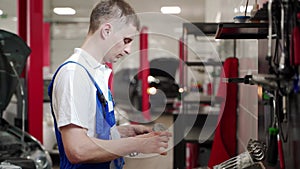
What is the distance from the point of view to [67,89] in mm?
1211

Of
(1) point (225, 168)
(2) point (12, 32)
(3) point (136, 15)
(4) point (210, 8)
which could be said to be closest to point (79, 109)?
(3) point (136, 15)

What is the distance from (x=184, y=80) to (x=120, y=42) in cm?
101

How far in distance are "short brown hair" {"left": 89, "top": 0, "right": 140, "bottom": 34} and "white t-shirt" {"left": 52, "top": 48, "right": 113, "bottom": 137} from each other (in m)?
0.12

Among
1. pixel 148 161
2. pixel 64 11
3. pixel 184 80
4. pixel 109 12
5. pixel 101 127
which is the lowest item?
pixel 148 161

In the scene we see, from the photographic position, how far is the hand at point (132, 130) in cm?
136

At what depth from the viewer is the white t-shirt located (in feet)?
3.98

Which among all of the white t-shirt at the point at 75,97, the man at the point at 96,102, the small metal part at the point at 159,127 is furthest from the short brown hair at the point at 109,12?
the small metal part at the point at 159,127

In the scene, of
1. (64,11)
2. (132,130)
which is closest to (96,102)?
(132,130)

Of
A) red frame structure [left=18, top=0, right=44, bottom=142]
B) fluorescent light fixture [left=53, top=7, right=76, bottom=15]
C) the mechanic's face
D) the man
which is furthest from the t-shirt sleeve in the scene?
red frame structure [left=18, top=0, right=44, bottom=142]

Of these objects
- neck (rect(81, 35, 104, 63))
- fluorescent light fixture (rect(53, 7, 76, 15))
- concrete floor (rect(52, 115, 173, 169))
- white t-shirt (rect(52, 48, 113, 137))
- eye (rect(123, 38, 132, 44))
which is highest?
fluorescent light fixture (rect(53, 7, 76, 15))

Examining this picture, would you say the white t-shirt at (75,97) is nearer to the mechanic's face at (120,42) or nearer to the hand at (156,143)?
the mechanic's face at (120,42)

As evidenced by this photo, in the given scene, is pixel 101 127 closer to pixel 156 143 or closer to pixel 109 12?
pixel 156 143

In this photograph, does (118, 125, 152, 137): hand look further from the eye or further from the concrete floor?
the eye

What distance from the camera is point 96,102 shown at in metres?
1.28
